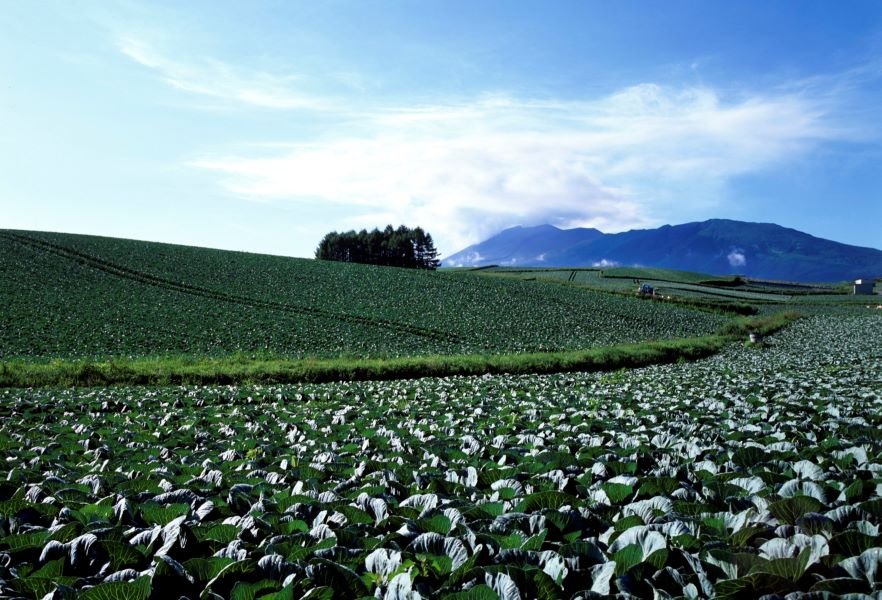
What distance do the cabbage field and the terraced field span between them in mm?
23721

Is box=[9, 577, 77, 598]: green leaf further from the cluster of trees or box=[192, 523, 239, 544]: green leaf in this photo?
the cluster of trees

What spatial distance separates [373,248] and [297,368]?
354 ft

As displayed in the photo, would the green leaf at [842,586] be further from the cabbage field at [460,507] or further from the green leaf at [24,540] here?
the green leaf at [24,540]

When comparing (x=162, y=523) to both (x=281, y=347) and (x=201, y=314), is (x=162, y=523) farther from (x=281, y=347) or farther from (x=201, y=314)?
(x=201, y=314)

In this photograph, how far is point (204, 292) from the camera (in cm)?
5088

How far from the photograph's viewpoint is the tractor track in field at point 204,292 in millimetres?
42188

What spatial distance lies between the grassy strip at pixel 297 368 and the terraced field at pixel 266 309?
12.8ft

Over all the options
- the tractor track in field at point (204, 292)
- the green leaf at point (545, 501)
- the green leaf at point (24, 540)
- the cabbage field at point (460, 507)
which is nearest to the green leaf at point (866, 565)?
the cabbage field at point (460, 507)

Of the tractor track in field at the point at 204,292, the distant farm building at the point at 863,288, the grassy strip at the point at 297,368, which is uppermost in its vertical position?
the distant farm building at the point at 863,288

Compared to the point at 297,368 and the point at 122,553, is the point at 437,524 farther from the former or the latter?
the point at 297,368

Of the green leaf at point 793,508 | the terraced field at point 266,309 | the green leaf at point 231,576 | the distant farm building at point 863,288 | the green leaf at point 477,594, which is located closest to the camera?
the green leaf at point 477,594

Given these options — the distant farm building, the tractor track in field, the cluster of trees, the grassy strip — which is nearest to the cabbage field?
the grassy strip

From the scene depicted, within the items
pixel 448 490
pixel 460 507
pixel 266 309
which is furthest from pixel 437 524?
pixel 266 309

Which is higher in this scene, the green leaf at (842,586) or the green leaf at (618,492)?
the green leaf at (842,586)
